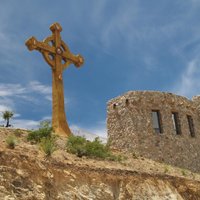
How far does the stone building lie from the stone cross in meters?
5.18

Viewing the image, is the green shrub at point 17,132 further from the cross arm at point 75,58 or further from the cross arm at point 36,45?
the cross arm at point 75,58

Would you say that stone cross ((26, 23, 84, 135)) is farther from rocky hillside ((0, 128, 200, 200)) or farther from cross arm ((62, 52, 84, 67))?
rocky hillside ((0, 128, 200, 200))

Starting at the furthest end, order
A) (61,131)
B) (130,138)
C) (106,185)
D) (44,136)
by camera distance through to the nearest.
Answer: (130,138) → (61,131) → (44,136) → (106,185)

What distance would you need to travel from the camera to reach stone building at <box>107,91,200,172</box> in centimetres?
2097

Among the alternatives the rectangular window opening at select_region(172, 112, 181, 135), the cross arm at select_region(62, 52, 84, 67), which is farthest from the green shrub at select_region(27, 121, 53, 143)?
the rectangular window opening at select_region(172, 112, 181, 135)

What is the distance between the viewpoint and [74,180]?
10141mm

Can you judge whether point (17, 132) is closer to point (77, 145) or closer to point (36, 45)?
point (77, 145)

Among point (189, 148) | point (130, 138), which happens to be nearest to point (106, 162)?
point (130, 138)

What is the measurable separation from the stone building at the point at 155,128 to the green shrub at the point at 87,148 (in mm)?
6758

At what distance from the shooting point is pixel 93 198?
10.1 meters

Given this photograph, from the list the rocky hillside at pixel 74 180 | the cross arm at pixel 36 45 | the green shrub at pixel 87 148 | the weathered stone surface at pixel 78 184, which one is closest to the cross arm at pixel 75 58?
the cross arm at pixel 36 45

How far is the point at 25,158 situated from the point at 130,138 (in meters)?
12.1

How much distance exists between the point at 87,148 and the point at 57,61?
17.1 feet

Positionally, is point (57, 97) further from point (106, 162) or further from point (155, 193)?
point (155, 193)
